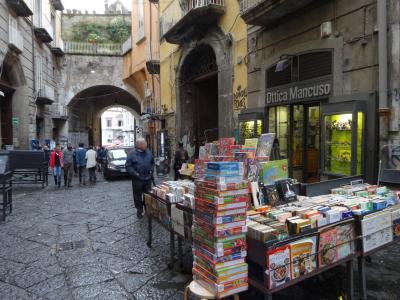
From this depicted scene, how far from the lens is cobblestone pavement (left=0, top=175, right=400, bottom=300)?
3.63 meters

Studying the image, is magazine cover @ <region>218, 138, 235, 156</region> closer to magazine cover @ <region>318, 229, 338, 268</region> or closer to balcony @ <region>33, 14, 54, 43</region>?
magazine cover @ <region>318, 229, 338, 268</region>

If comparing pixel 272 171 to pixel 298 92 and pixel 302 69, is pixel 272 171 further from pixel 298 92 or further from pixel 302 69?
pixel 302 69

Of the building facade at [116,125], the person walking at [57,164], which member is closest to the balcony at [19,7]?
the person walking at [57,164]

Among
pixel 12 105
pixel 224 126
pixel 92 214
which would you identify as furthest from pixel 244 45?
pixel 12 105

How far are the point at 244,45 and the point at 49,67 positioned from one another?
→ 15.8 metres

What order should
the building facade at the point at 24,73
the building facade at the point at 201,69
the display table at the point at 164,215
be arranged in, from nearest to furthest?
the display table at the point at 164,215 < the building facade at the point at 201,69 < the building facade at the point at 24,73

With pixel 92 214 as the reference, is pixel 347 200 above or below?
above

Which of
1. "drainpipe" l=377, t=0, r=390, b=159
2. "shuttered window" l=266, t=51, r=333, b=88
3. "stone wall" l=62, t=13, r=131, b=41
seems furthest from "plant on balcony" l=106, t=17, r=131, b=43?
"drainpipe" l=377, t=0, r=390, b=159

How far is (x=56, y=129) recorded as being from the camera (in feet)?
77.0

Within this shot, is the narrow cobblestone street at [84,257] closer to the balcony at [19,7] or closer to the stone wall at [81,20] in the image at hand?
the balcony at [19,7]

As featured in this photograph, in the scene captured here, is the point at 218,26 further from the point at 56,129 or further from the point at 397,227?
the point at 56,129

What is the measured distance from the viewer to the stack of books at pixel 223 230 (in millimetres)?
2617

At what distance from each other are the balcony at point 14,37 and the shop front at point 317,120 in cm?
1030

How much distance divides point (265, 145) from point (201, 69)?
A: 9.67 meters
